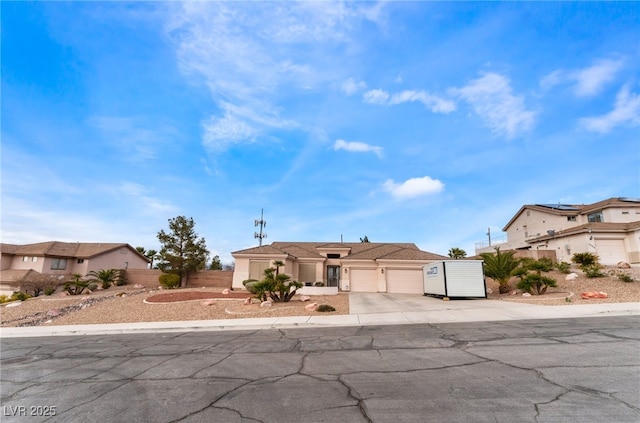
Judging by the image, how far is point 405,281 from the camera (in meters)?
28.7

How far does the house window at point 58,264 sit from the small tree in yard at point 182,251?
12369 mm

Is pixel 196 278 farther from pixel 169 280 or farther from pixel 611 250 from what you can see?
pixel 611 250

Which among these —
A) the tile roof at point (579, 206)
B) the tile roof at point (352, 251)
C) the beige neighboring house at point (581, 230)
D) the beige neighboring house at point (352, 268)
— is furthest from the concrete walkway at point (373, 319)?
the tile roof at point (579, 206)

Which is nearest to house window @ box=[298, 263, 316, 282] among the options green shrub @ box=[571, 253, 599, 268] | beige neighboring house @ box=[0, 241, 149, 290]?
green shrub @ box=[571, 253, 599, 268]

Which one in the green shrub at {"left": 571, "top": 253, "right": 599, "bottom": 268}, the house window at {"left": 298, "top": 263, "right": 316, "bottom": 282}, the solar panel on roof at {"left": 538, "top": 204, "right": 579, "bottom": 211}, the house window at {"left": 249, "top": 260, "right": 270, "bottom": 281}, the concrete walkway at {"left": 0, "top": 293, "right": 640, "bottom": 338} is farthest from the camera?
the solar panel on roof at {"left": 538, "top": 204, "right": 579, "bottom": 211}

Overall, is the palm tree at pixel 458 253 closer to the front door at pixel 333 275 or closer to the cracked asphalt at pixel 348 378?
the front door at pixel 333 275

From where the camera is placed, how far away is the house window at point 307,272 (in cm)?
3130

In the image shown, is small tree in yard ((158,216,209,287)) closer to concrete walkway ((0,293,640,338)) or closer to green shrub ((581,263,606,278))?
concrete walkway ((0,293,640,338))

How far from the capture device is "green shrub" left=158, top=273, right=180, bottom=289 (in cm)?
2884

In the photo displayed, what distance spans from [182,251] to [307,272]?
11909 mm

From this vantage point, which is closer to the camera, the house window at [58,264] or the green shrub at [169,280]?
the green shrub at [169,280]

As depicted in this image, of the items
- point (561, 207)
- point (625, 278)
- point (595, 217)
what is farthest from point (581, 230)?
point (561, 207)

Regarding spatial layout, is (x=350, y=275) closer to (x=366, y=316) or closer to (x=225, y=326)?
(x=366, y=316)

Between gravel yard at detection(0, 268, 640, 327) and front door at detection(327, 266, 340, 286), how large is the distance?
12.5 metres
